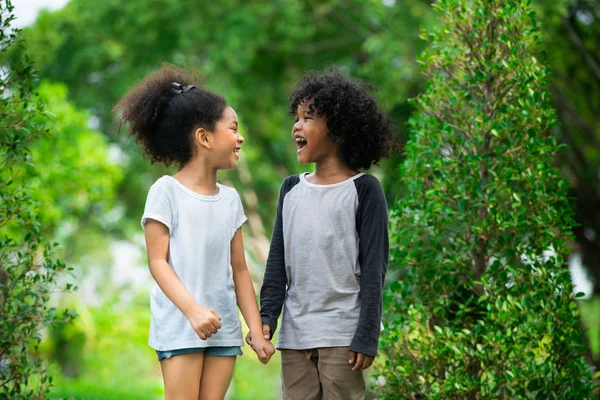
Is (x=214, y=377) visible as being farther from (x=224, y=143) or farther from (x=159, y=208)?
(x=224, y=143)

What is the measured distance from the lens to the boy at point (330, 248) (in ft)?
10.9

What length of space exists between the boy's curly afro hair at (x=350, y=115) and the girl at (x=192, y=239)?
37cm

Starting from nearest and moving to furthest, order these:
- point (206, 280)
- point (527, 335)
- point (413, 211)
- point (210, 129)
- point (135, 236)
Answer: point (206, 280) → point (210, 129) → point (527, 335) → point (413, 211) → point (135, 236)

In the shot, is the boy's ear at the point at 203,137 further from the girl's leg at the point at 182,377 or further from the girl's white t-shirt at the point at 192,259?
the girl's leg at the point at 182,377

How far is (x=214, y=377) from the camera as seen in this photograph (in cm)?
329

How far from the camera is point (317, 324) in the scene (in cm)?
336

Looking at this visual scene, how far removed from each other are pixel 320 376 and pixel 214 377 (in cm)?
43

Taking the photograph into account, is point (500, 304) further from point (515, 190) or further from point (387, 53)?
point (387, 53)

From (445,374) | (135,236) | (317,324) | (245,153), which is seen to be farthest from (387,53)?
(135,236)

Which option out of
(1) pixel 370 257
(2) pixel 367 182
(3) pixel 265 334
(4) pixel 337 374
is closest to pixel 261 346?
(3) pixel 265 334

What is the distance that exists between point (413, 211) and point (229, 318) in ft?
4.98

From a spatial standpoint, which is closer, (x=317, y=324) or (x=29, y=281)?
(x=317, y=324)

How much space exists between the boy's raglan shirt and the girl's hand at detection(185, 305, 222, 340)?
1.47ft

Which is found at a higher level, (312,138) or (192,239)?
(312,138)
